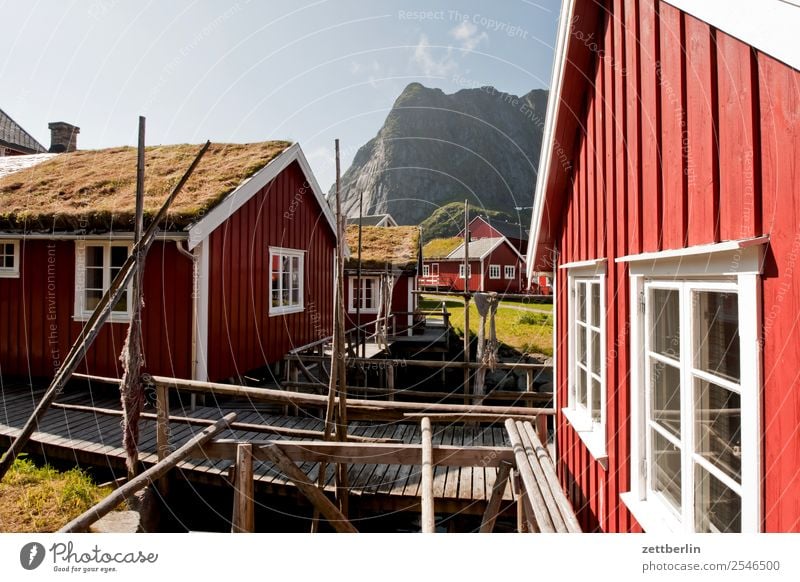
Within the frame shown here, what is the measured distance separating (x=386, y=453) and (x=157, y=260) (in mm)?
5866

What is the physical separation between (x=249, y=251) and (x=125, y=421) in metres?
4.72

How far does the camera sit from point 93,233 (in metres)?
7.10

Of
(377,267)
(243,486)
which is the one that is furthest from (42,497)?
(377,267)

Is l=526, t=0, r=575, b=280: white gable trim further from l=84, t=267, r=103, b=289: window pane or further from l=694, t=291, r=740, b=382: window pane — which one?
l=84, t=267, r=103, b=289: window pane

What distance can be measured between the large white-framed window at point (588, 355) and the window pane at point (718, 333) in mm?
1200

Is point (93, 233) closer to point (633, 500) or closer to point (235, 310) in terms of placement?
point (235, 310)

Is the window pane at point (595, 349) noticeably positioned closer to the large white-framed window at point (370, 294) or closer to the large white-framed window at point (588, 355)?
the large white-framed window at point (588, 355)

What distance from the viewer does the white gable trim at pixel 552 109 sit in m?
3.55

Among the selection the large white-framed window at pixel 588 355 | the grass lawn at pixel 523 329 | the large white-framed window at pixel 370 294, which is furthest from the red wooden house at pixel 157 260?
the grass lawn at pixel 523 329

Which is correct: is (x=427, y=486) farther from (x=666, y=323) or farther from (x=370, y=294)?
(x=370, y=294)

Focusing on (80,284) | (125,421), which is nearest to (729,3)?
(125,421)

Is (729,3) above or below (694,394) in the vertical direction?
above

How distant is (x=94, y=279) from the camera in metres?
7.86

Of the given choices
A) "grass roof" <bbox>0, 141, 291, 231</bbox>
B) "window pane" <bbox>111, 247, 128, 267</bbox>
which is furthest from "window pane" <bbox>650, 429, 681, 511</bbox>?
"window pane" <bbox>111, 247, 128, 267</bbox>
